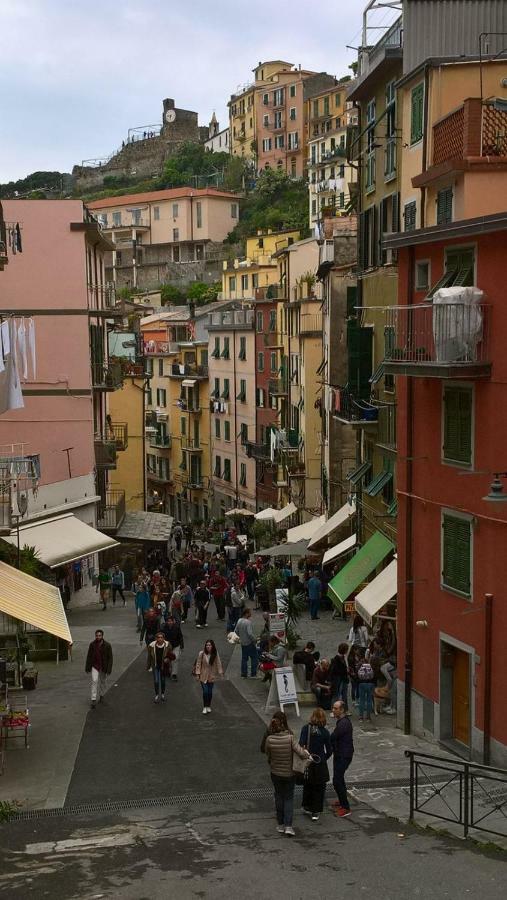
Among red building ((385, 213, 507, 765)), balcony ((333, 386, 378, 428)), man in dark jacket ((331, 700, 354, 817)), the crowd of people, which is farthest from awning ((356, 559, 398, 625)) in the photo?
man in dark jacket ((331, 700, 354, 817))

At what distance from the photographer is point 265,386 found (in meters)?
65.9

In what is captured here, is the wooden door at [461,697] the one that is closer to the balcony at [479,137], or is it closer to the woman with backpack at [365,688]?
the woman with backpack at [365,688]

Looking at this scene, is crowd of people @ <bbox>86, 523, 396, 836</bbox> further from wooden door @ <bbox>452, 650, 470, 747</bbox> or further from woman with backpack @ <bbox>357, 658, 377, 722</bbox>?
wooden door @ <bbox>452, 650, 470, 747</bbox>

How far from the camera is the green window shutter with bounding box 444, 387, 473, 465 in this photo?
1795 cm

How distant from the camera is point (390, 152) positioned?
2719 centimetres

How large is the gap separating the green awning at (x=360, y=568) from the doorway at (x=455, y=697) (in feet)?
23.9

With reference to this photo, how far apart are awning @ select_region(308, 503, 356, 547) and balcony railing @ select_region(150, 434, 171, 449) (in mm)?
49384

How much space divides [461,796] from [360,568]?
13585mm

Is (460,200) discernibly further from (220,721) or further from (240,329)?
(240,329)

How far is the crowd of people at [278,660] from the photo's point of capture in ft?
47.3

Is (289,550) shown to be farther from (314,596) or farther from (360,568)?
(360,568)

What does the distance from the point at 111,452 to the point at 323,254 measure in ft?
35.6

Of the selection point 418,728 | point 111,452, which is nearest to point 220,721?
point 418,728

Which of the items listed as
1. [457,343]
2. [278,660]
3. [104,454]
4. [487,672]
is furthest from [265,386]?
[487,672]
